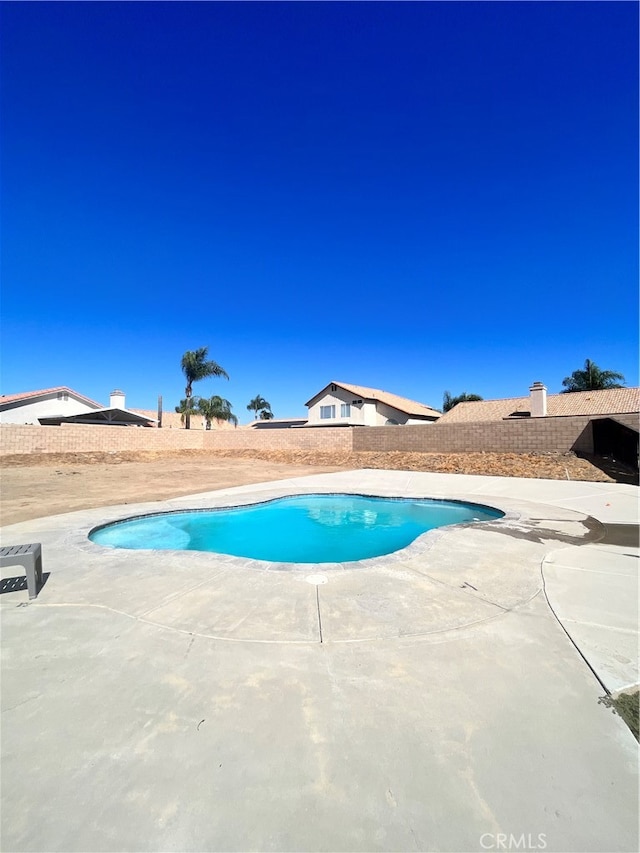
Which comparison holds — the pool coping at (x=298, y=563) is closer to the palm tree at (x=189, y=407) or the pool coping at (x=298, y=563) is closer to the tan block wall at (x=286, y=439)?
the tan block wall at (x=286, y=439)

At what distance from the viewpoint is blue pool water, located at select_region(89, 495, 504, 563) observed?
7137 mm

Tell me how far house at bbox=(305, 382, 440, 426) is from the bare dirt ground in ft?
39.8

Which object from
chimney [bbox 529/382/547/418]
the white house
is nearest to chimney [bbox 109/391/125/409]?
the white house

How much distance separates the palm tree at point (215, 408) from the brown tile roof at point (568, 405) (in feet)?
74.3

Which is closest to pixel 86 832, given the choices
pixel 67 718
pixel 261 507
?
pixel 67 718

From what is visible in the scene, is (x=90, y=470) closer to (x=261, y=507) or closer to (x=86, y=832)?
(x=261, y=507)

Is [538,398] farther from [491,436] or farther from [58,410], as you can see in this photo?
[58,410]

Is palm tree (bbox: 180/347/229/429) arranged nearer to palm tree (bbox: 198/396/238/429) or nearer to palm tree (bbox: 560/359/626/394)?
palm tree (bbox: 198/396/238/429)

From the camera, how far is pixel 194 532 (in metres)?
8.06

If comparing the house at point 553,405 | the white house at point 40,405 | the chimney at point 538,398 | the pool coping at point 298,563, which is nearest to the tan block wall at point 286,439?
the house at point 553,405

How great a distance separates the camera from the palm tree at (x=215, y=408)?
4031cm

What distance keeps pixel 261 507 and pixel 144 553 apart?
4.75 metres

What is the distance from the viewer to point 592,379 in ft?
113

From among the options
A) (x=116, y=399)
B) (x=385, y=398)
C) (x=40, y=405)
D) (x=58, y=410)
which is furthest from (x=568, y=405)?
(x=40, y=405)
